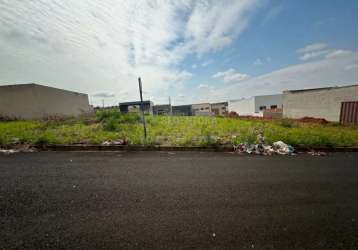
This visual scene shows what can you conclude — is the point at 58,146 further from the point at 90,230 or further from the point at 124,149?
the point at 90,230

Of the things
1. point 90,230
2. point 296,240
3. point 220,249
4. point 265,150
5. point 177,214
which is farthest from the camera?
point 265,150

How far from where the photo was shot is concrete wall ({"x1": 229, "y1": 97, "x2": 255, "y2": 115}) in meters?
30.6

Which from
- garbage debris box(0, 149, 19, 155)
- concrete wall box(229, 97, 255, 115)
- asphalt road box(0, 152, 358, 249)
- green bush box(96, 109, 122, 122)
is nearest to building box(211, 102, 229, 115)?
concrete wall box(229, 97, 255, 115)

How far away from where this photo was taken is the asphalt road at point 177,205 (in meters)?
1.61

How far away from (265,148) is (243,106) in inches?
1251

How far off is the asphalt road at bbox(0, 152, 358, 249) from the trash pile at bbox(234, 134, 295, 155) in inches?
37.6

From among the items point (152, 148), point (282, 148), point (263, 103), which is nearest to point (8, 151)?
point (152, 148)

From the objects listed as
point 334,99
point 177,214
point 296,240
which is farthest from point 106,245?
point 334,99

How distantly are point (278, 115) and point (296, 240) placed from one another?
23541mm

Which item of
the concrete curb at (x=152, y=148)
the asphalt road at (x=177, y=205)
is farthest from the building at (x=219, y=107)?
the asphalt road at (x=177, y=205)

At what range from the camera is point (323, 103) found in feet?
48.2

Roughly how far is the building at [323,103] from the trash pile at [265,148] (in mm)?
12490

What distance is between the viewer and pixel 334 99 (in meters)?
13.7

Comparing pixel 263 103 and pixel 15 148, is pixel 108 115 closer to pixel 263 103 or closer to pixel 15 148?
pixel 15 148
